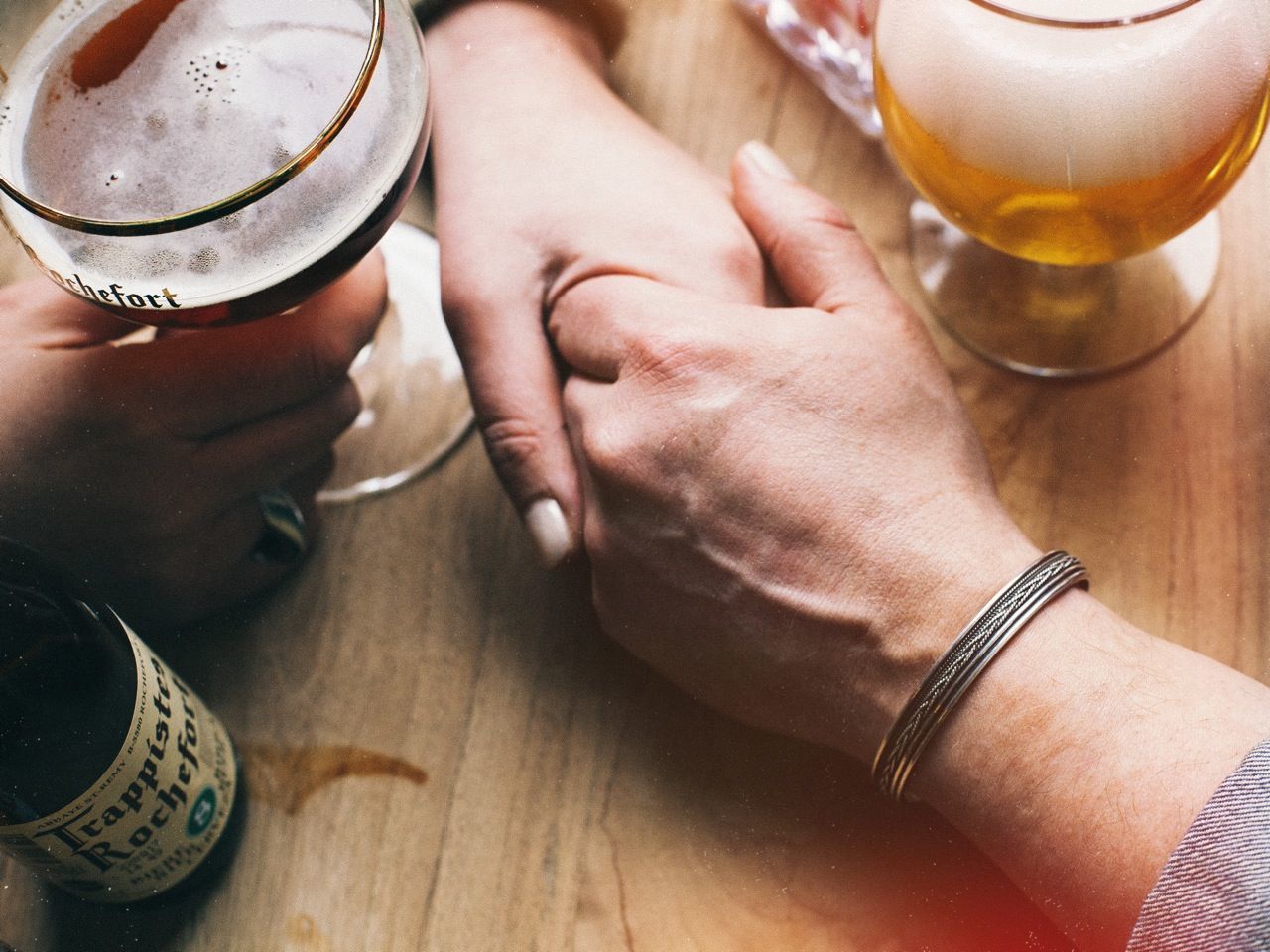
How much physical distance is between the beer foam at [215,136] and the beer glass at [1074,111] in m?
0.28

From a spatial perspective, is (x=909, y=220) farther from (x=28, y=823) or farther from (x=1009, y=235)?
(x=28, y=823)

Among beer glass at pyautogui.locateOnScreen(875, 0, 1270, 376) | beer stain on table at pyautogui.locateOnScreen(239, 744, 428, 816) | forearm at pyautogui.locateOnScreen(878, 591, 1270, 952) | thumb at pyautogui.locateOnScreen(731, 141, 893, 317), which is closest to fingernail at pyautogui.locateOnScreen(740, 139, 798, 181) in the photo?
thumb at pyautogui.locateOnScreen(731, 141, 893, 317)

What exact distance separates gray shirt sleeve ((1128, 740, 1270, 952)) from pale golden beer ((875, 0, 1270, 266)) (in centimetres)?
29

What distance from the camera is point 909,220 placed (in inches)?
33.3

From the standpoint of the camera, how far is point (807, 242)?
0.75 m

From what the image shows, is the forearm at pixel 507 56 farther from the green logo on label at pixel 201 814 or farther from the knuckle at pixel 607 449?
the green logo on label at pixel 201 814

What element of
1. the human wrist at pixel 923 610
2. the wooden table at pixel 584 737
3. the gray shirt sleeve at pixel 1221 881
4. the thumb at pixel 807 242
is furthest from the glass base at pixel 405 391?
the gray shirt sleeve at pixel 1221 881

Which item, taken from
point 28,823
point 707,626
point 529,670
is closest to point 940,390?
point 707,626

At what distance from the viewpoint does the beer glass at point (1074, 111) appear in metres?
0.58

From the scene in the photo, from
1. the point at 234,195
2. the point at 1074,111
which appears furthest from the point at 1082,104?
the point at 234,195

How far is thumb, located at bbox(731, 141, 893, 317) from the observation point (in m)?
0.73

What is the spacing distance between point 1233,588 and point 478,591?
48 centimetres

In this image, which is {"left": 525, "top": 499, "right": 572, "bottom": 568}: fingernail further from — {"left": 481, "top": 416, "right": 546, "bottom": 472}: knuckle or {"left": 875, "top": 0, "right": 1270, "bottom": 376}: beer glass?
{"left": 875, "top": 0, "right": 1270, "bottom": 376}: beer glass

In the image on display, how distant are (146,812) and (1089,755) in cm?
50
